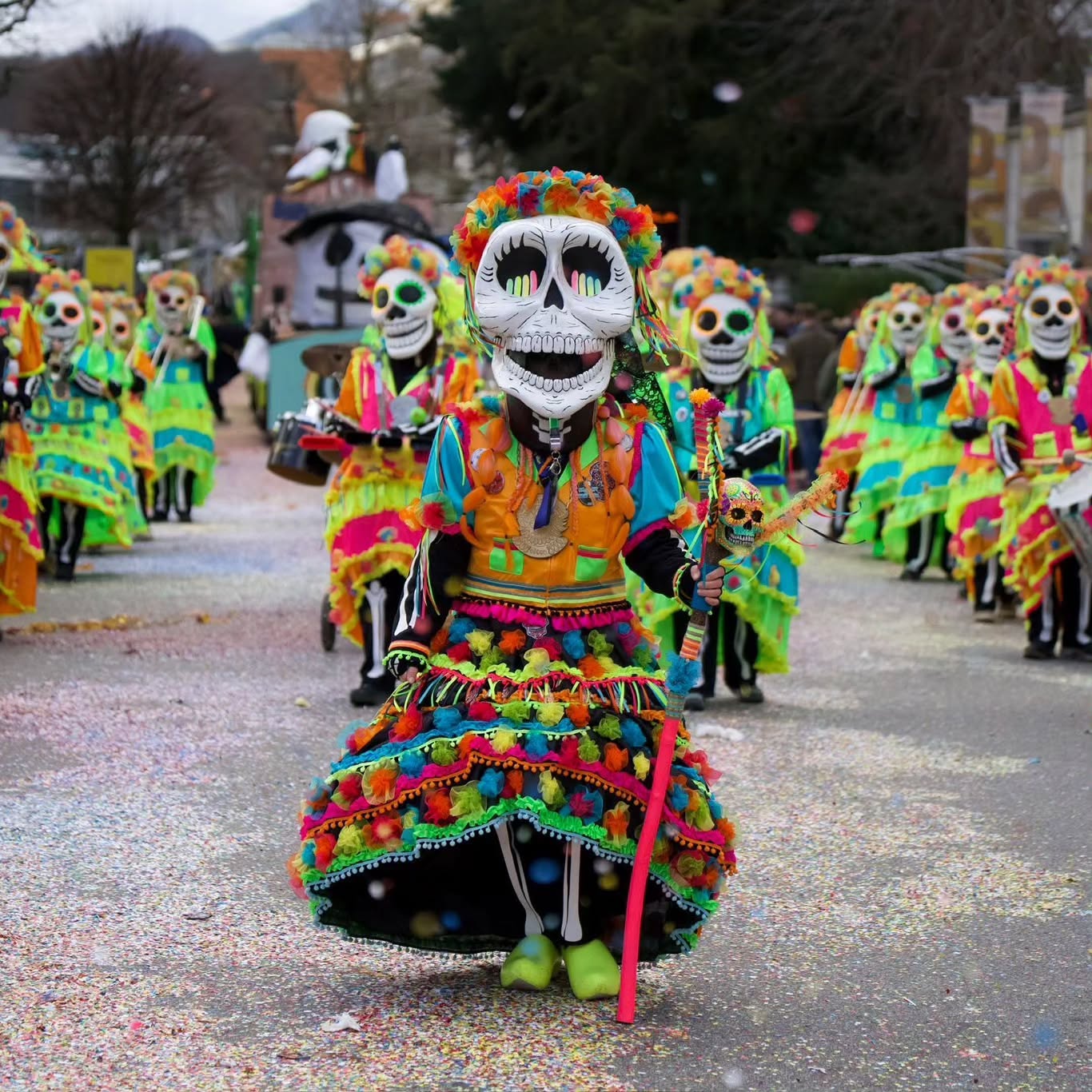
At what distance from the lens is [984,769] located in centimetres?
794

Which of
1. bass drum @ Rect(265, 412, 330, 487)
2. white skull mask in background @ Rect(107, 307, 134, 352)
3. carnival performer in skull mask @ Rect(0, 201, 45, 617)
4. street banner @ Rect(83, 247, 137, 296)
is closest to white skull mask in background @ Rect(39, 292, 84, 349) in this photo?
white skull mask in background @ Rect(107, 307, 134, 352)

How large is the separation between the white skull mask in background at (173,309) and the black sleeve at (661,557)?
43.6 ft

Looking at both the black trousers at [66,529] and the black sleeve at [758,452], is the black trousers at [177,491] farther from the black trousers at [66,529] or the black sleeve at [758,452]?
the black sleeve at [758,452]

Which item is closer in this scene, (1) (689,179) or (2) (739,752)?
(2) (739,752)

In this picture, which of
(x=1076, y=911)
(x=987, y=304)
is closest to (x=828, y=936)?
(x=1076, y=911)

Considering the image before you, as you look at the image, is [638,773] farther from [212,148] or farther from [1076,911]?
[212,148]

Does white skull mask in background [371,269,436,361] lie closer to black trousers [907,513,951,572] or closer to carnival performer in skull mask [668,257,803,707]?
carnival performer in skull mask [668,257,803,707]

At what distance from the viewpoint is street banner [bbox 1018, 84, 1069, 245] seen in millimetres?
20281

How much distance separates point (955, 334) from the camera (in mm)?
14875

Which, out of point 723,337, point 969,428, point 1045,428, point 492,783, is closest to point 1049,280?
point 1045,428

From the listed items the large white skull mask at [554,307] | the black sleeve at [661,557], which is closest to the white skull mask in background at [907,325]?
the large white skull mask at [554,307]

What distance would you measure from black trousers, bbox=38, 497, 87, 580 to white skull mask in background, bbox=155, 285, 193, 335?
4.13 m

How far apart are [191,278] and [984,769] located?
11.8 meters

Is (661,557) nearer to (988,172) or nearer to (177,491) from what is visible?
(177,491)
